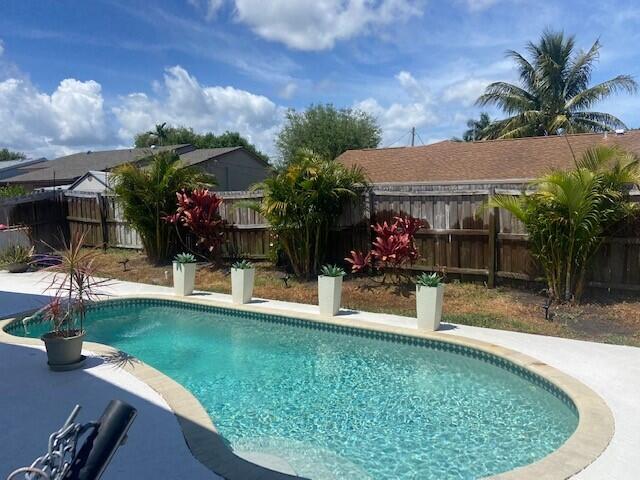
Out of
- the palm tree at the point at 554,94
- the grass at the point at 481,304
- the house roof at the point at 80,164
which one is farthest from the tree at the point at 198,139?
the grass at the point at 481,304

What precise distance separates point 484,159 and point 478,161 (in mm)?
209

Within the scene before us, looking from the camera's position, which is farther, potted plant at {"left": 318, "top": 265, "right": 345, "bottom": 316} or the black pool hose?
potted plant at {"left": 318, "top": 265, "right": 345, "bottom": 316}

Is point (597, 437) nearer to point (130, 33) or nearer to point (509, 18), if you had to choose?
point (509, 18)

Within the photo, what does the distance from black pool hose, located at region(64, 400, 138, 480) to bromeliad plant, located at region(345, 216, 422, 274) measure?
779 centimetres

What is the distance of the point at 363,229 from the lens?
35.7 ft

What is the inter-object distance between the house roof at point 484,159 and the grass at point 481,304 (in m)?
6.20

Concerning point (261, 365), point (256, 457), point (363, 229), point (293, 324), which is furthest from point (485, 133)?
point (256, 457)

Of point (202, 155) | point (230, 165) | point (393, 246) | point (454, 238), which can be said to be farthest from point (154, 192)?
point (230, 165)

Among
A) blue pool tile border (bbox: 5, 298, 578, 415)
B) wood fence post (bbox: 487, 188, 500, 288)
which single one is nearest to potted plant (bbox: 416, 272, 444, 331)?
blue pool tile border (bbox: 5, 298, 578, 415)

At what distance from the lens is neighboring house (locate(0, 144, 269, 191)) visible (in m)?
26.6

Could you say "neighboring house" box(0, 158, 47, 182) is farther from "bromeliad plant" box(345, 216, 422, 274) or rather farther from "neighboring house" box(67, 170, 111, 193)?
"bromeliad plant" box(345, 216, 422, 274)

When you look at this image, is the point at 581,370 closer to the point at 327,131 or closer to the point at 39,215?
the point at 39,215

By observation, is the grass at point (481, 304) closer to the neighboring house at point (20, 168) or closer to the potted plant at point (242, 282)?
the potted plant at point (242, 282)

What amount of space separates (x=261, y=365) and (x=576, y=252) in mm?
5397
